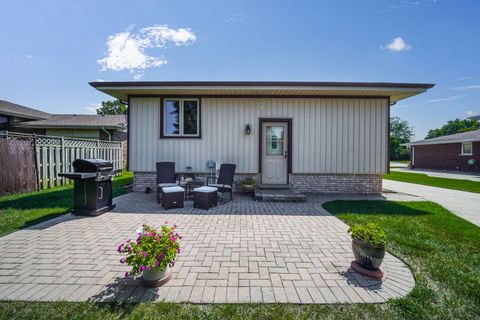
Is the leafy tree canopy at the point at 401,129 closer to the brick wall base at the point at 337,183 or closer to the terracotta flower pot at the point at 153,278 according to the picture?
the brick wall base at the point at 337,183

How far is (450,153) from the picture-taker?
60.6ft

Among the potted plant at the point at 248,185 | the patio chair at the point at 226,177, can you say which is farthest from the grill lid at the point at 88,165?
the potted plant at the point at 248,185

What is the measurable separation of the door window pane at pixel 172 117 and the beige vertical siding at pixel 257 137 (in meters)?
0.30

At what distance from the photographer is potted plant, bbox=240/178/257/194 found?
699 centimetres

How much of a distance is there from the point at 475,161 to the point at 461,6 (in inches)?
617

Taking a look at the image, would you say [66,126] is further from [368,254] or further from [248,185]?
[368,254]

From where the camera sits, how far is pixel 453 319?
1813 mm

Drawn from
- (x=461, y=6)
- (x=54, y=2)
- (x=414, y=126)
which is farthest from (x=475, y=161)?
(x=414, y=126)

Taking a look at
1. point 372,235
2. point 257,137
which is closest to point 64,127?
point 257,137

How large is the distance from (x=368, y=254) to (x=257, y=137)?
5.30 m

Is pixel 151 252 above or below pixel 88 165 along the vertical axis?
below

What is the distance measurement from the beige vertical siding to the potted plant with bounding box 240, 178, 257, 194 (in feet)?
1.18

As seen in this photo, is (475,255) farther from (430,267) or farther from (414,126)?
(414,126)

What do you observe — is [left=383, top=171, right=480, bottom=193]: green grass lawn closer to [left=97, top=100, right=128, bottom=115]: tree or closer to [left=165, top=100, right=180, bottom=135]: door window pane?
[left=165, top=100, right=180, bottom=135]: door window pane
